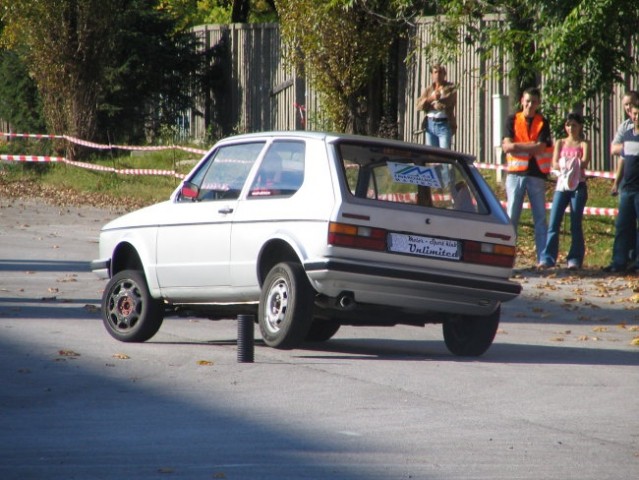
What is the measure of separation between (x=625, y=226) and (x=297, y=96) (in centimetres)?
1656

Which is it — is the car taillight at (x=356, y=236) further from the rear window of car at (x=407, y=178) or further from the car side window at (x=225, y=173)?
the car side window at (x=225, y=173)

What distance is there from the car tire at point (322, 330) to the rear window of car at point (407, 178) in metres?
1.69

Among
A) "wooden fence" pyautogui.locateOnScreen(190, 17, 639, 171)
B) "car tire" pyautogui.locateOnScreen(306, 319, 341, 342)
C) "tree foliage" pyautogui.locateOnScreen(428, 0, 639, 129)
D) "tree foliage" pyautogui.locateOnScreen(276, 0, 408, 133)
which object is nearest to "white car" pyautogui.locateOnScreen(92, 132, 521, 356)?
"car tire" pyautogui.locateOnScreen(306, 319, 341, 342)

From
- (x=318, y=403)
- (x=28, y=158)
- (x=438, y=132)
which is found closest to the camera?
(x=318, y=403)

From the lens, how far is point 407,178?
10586 millimetres

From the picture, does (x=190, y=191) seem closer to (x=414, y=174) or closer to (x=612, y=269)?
(x=414, y=174)

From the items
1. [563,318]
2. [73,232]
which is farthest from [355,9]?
[563,318]

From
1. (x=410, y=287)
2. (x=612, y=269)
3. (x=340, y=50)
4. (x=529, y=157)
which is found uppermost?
(x=340, y=50)

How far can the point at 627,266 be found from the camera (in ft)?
57.5

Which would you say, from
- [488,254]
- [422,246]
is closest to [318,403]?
[422,246]

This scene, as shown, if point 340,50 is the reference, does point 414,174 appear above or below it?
below

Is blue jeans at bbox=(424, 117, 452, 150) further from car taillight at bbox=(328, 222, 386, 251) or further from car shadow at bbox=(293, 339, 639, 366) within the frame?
car taillight at bbox=(328, 222, 386, 251)

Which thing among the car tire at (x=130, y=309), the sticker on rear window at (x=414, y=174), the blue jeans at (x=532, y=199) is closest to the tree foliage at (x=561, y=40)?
the blue jeans at (x=532, y=199)

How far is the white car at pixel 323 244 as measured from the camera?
33.3ft
